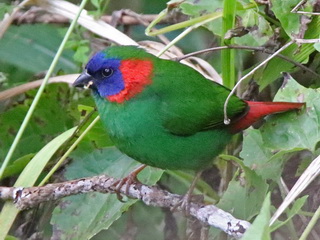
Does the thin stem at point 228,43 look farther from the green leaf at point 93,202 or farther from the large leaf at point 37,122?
the large leaf at point 37,122

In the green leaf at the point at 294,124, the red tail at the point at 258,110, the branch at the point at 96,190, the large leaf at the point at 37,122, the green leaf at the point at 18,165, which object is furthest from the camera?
the large leaf at the point at 37,122

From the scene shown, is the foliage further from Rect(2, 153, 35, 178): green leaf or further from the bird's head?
the bird's head

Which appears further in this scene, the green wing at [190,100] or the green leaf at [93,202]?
the green leaf at [93,202]

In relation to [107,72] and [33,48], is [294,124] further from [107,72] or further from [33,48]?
[33,48]

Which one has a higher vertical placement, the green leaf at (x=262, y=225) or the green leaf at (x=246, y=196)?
the green leaf at (x=262, y=225)

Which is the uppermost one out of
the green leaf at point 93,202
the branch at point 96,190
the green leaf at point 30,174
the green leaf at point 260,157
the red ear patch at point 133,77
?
the red ear patch at point 133,77

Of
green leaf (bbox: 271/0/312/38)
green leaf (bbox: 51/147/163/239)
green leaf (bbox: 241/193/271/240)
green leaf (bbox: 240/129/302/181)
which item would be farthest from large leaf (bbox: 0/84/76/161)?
green leaf (bbox: 241/193/271/240)

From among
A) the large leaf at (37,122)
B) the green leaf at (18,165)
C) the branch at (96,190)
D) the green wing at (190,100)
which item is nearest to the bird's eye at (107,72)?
the green wing at (190,100)

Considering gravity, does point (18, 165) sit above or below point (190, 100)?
below

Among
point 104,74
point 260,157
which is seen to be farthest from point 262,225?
point 104,74
